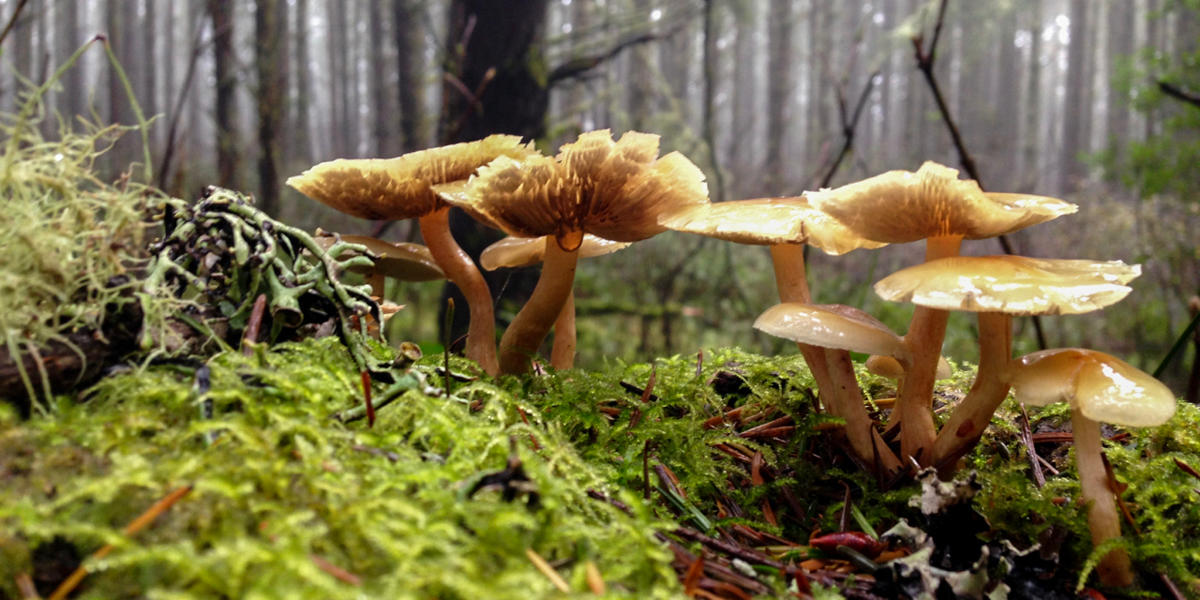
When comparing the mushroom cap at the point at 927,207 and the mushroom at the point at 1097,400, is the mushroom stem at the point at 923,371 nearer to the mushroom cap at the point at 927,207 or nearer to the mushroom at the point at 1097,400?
the mushroom cap at the point at 927,207

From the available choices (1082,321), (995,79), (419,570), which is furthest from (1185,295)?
(995,79)

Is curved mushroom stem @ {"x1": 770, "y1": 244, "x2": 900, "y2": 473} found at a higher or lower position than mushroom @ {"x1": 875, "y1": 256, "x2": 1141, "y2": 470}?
lower

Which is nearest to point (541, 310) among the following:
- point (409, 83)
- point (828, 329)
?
point (828, 329)

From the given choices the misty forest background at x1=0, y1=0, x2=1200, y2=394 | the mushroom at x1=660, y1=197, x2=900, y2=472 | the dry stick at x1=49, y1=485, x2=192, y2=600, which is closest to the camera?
the dry stick at x1=49, y1=485, x2=192, y2=600

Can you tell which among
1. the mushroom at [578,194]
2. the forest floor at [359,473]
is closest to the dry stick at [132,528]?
the forest floor at [359,473]

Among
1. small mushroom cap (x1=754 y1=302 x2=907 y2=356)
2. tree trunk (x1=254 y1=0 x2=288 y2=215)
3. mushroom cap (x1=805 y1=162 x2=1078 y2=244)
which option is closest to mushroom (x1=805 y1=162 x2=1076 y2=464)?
mushroom cap (x1=805 y1=162 x2=1078 y2=244)

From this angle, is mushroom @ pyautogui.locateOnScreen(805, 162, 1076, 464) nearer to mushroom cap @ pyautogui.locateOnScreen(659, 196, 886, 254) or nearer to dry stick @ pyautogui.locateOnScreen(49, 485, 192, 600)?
mushroom cap @ pyautogui.locateOnScreen(659, 196, 886, 254)

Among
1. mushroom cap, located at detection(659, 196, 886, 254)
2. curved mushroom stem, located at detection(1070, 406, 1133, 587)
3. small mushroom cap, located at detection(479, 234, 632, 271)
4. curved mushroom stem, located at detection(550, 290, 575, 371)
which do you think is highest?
mushroom cap, located at detection(659, 196, 886, 254)

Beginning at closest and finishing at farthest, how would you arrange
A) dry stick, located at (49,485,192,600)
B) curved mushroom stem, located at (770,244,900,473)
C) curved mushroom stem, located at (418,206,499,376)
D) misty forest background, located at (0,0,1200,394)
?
dry stick, located at (49,485,192,600) → curved mushroom stem, located at (770,244,900,473) → curved mushroom stem, located at (418,206,499,376) → misty forest background, located at (0,0,1200,394)

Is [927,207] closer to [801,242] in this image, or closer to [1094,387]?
[801,242]
